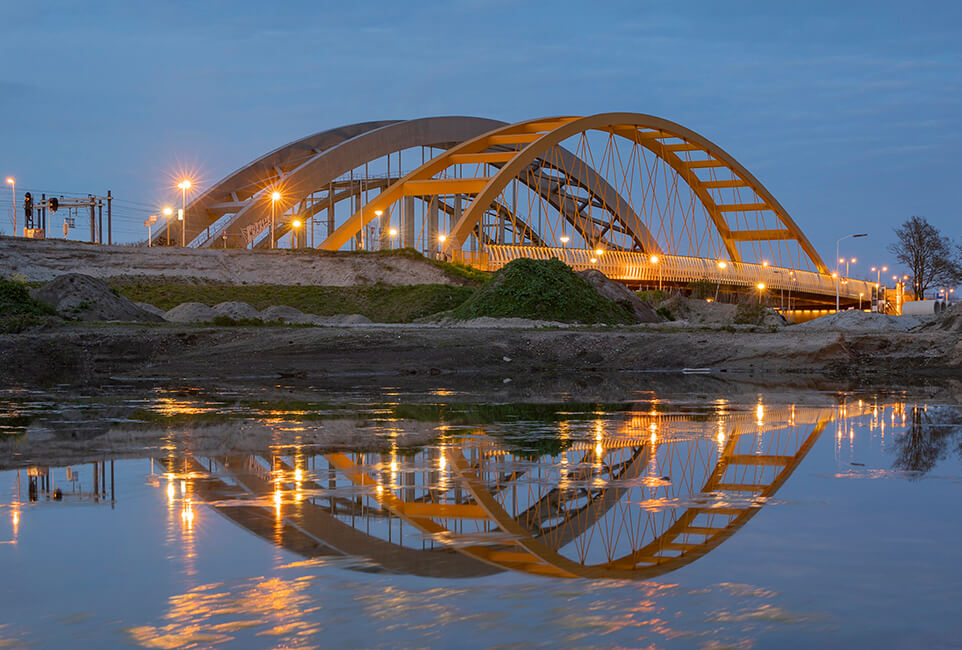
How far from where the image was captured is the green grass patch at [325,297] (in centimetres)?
4362

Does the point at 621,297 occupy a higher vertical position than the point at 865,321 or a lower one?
higher

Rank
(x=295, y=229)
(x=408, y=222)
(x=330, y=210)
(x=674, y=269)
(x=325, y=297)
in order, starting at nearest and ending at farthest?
(x=325, y=297) → (x=674, y=269) → (x=295, y=229) → (x=408, y=222) → (x=330, y=210)

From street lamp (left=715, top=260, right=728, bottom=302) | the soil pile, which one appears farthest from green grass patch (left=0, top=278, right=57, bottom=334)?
street lamp (left=715, top=260, right=728, bottom=302)

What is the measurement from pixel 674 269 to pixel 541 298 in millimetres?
34978

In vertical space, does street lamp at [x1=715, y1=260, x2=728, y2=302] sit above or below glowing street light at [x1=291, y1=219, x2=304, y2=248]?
below

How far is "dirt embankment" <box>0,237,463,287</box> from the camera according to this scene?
161ft

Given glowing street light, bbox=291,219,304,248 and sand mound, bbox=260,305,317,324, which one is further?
glowing street light, bbox=291,219,304,248

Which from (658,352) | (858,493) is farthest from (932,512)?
(658,352)

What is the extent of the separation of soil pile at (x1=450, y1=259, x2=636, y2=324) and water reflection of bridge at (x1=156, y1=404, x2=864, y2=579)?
77.8 ft

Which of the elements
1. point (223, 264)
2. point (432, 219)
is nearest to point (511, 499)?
point (223, 264)

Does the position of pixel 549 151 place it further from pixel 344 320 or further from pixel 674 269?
pixel 344 320

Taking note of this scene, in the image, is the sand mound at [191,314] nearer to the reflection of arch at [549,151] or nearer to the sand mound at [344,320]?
the sand mound at [344,320]

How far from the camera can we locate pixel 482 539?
6.06m

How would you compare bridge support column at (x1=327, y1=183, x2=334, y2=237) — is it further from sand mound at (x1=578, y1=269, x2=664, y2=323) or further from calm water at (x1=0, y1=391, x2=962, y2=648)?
calm water at (x1=0, y1=391, x2=962, y2=648)
